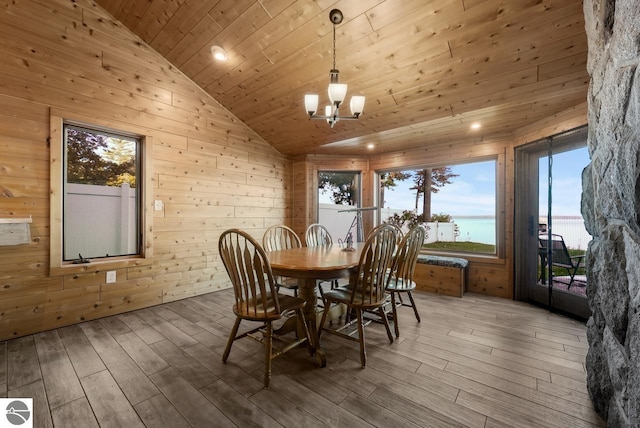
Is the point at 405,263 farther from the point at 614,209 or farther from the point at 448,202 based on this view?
the point at 448,202

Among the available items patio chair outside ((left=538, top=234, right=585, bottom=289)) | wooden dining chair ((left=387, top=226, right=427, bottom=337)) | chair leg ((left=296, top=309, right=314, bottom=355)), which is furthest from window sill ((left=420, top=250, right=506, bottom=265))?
chair leg ((left=296, top=309, right=314, bottom=355))

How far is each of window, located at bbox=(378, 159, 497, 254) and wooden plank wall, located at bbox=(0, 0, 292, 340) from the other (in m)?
2.60

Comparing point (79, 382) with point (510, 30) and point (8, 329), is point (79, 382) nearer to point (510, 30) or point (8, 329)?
point (8, 329)

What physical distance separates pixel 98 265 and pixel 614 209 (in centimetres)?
422

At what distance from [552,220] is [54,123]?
5628 millimetres

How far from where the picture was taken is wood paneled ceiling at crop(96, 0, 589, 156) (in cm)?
221

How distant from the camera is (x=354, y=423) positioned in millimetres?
1442

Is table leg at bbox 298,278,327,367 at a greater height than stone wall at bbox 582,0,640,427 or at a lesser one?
lesser

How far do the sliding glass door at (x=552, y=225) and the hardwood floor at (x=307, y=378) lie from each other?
0.59 metres

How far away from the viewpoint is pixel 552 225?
10.9 feet

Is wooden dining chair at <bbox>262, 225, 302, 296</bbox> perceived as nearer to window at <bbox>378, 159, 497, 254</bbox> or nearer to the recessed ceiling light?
window at <bbox>378, 159, 497, 254</bbox>

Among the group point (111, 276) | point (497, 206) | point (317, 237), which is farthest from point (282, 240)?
point (497, 206)

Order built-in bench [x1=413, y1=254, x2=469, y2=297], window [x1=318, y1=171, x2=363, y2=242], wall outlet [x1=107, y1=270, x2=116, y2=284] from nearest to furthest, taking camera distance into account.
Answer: wall outlet [x1=107, y1=270, x2=116, y2=284], built-in bench [x1=413, y1=254, x2=469, y2=297], window [x1=318, y1=171, x2=363, y2=242]

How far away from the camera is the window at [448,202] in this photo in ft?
13.9
